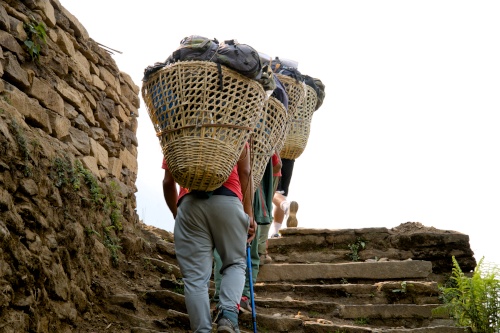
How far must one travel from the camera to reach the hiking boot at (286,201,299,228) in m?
8.30

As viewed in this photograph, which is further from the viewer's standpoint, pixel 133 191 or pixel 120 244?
pixel 133 191

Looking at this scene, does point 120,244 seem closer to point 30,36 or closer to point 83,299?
point 83,299

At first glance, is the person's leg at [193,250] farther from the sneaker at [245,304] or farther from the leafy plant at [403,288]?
the leafy plant at [403,288]

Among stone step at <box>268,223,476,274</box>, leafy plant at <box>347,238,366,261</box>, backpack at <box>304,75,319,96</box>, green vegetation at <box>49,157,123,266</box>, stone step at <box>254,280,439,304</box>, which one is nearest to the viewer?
green vegetation at <box>49,157,123,266</box>

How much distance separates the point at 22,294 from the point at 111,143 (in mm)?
2819

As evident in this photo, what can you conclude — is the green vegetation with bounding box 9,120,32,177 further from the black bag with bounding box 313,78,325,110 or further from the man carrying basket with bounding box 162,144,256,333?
the black bag with bounding box 313,78,325,110

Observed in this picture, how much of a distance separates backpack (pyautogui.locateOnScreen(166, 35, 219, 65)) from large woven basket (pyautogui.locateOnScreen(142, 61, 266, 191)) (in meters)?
0.09

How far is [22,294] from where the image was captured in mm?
3721

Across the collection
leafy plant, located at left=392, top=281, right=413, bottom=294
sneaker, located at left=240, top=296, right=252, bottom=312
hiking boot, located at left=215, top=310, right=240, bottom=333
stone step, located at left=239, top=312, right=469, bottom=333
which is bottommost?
hiking boot, located at left=215, top=310, right=240, bottom=333

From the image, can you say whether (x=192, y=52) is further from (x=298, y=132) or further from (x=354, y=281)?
(x=354, y=281)

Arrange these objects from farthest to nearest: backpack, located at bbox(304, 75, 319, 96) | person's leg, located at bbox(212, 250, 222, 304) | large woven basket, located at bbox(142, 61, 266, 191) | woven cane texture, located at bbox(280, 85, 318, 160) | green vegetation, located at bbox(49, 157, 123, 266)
Answer: backpack, located at bbox(304, 75, 319, 96), woven cane texture, located at bbox(280, 85, 318, 160), green vegetation, located at bbox(49, 157, 123, 266), person's leg, located at bbox(212, 250, 222, 304), large woven basket, located at bbox(142, 61, 266, 191)

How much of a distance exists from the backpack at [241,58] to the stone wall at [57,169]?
61.1 inches

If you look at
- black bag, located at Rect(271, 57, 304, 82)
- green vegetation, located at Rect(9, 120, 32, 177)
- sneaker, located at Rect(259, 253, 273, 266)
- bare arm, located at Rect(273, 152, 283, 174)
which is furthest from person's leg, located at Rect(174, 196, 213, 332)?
sneaker, located at Rect(259, 253, 273, 266)

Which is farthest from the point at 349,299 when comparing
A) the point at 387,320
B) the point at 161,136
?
the point at 161,136
